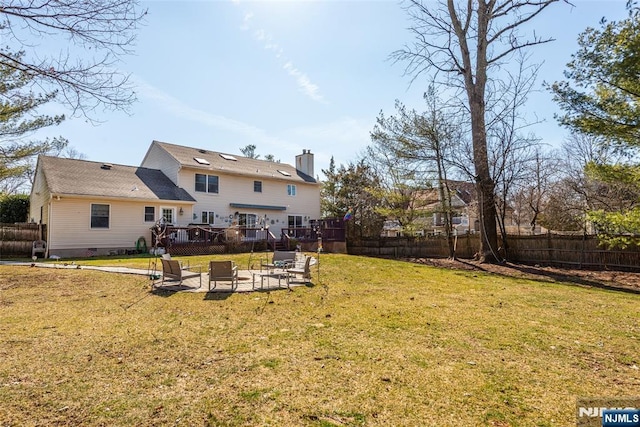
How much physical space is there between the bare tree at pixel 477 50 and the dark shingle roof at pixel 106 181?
15570 millimetres

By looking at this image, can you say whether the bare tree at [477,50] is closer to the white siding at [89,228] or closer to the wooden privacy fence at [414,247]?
the wooden privacy fence at [414,247]

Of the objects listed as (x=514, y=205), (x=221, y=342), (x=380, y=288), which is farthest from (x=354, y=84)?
(x=514, y=205)

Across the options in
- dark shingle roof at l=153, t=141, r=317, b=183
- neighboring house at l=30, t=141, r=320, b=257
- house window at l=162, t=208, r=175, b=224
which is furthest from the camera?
dark shingle roof at l=153, t=141, r=317, b=183

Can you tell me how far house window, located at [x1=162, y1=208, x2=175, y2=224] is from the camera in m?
19.5

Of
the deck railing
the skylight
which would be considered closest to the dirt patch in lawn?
the deck railing

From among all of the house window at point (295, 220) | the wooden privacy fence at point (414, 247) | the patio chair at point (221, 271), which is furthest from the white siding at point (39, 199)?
the wooden privacy fence at point (414, 247)

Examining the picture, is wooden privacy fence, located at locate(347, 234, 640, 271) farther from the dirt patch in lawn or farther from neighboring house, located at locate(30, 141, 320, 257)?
neighboring house, located at locate(30, 141, 320, 257)

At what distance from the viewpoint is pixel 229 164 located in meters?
24.2

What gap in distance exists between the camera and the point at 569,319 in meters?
5.93

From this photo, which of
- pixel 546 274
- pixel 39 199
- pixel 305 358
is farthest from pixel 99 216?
pixel 546 274

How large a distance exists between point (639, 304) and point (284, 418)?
891 centimetres

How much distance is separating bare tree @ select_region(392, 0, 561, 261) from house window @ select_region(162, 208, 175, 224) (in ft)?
51.3

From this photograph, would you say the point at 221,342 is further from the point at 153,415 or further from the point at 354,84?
the point at 354,84

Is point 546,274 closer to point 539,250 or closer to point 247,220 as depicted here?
point 539,250
